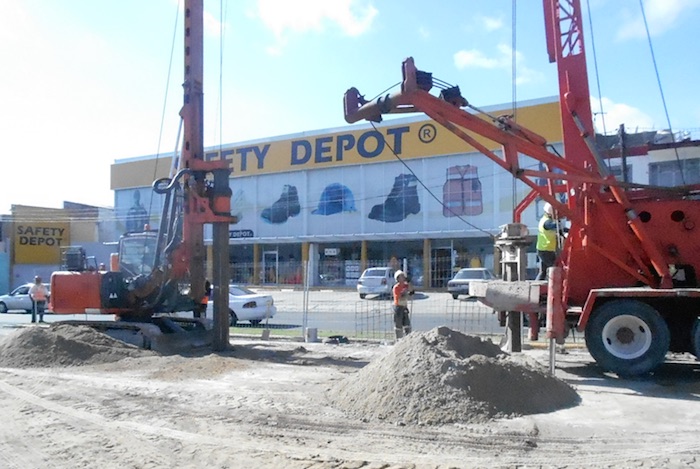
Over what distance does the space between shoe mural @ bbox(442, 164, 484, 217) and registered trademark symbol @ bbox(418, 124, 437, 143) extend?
7.49 feet

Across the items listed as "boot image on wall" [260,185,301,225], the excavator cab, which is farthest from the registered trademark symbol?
the excavator cab

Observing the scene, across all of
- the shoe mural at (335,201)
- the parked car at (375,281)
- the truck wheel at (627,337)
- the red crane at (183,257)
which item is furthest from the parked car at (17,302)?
the truck wheel at (627,337)

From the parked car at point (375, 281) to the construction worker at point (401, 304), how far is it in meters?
15.1

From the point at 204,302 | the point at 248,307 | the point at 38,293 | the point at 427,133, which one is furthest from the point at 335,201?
the point at 204,302

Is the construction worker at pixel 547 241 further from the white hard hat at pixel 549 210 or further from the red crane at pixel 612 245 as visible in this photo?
the red crane at pixel 612 245

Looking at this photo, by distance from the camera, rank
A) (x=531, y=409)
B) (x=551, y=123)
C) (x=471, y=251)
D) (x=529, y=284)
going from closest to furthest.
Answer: (x=531, y=409) < (x=529, y=284) < (x=551, y=123) < (x=471, y=251)

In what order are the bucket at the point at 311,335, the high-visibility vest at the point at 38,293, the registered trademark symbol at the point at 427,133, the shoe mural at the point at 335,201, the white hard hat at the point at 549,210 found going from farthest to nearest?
the shoe mural at the point at 335,201, the registered trademark symbol at the point at 427,133, the high-visibility vest at the point at 38,293, the bucket at the point at 311,335, the white hard hat at the point at 549,210

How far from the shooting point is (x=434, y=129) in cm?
3922

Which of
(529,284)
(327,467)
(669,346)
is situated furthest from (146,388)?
(669,346)

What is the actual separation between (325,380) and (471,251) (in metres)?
30.7

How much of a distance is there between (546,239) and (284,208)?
35434 mm

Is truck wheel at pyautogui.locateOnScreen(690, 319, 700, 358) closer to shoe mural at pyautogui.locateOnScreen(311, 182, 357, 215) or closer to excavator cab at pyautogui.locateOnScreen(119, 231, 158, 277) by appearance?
excavator cab at pyautogui.locateOnScreen(119, 231, 158, 277)

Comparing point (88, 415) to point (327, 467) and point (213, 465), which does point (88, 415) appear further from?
point (327, 467)

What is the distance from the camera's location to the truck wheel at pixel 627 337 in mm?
8977
